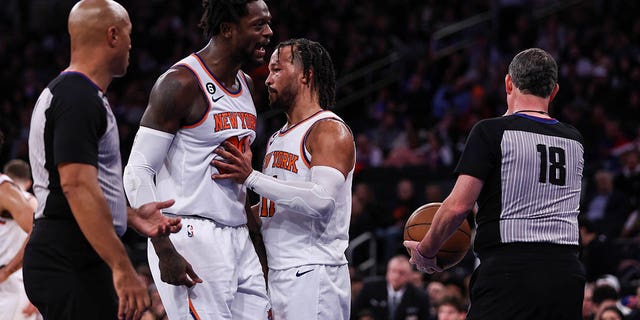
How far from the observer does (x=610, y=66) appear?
1455 centimetres

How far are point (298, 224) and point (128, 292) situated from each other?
5.50ft

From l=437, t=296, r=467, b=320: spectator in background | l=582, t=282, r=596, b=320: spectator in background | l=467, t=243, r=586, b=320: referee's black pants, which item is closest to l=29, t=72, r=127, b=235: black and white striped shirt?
l=467, t=243, r=586, b=320: referee's black pants

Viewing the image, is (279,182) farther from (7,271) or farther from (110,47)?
(7,271)

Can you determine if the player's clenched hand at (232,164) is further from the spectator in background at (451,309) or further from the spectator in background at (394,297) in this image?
the spectator in background at (394,297)

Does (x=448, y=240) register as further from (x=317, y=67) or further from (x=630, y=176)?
(x=630, y=176)

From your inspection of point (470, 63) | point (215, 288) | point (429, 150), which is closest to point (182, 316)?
point (215, 288)

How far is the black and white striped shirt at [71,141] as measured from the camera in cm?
358

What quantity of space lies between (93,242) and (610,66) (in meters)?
12.5

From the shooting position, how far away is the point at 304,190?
4898mm

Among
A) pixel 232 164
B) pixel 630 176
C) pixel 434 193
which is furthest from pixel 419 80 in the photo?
pixel 232 164

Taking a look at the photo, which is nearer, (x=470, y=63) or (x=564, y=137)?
(x=564, y=137)

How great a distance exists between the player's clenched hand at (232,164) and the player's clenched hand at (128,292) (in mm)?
1268

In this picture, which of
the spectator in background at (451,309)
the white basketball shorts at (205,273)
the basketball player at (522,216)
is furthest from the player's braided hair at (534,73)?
the spectator in background at (451,309)

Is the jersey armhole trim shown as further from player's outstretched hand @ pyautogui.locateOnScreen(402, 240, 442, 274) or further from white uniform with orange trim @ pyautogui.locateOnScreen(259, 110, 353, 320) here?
player's outstretched hand @ pyautogui.locateOnScreen(402, 240, 442, 274)
